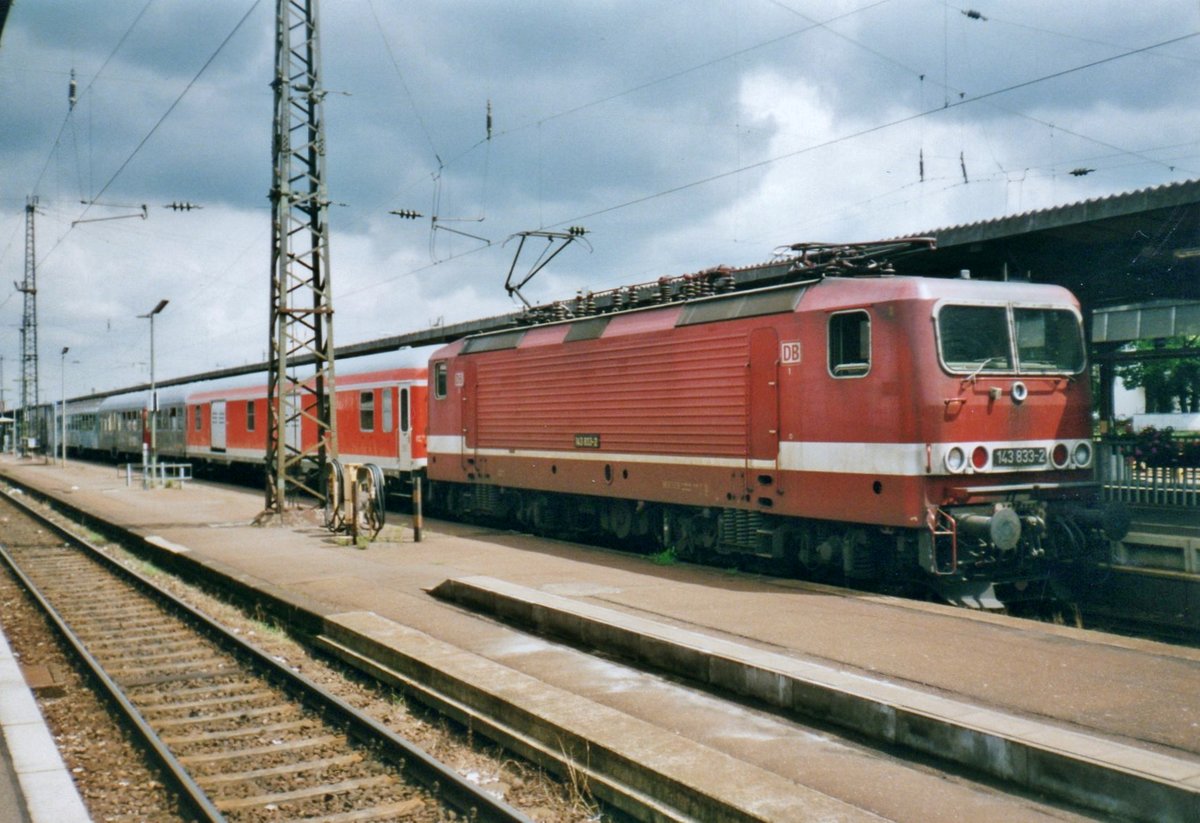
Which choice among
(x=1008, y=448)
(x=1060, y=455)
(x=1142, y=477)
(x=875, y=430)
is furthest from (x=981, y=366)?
(x=1142, y=477)

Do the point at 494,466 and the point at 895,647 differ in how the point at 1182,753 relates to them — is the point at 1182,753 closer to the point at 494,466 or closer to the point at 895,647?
the point at 895,647

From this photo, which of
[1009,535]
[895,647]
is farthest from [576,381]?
[895,647]

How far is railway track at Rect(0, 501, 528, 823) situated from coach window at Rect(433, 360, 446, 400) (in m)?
8.21

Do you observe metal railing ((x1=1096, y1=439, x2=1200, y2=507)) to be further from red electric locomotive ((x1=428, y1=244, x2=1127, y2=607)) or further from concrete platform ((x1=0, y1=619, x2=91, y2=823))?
concrete platform ((x1=0, y1=619, x2=91, y2=823))

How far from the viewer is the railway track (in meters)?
5.53

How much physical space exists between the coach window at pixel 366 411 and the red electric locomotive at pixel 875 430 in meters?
10.3

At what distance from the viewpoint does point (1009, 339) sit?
34.3 feet

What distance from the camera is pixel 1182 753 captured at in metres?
5.43

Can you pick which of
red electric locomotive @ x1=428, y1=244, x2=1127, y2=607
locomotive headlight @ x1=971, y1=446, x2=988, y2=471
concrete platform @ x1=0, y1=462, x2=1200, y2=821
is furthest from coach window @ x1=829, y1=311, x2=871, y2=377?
concrete platform @ x1=0, y1=462, x2=1200, y2=821

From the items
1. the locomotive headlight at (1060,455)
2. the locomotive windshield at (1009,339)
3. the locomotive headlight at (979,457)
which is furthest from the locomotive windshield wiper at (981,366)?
the locomotive headlight at (1060,455)

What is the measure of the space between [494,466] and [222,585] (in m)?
5.61

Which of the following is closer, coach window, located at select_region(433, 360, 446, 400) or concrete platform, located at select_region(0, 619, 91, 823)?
concrete platform, located at select_region(0, 619, 91, 823)

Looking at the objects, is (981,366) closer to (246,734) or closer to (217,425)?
(246,734)

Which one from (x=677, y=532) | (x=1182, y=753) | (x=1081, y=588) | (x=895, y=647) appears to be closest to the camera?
(x=1182, y=753)
